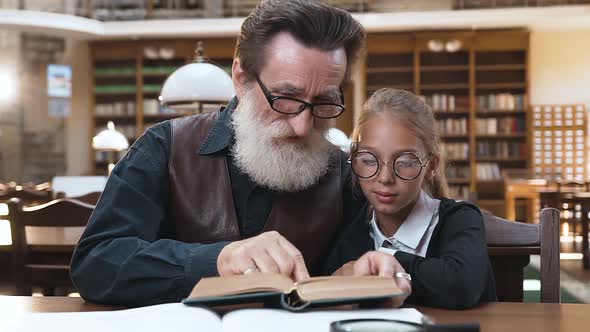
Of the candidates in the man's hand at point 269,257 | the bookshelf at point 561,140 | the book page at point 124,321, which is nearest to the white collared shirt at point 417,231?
the man's hand at point 269,257

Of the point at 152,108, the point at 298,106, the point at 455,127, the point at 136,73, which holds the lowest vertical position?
the point at 455,127

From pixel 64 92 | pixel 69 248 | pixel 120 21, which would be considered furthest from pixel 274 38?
pixel 64 92

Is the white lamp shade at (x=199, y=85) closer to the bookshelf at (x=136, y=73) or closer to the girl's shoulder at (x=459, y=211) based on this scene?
the girl's shoulder at (x=459, y=211)

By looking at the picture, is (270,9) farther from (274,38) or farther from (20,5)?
(20,5)

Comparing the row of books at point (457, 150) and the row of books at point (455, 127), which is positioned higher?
the row of books at point (455, 127)

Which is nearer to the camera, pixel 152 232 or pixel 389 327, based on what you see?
pixel 389 327

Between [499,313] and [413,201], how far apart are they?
539 millimetres

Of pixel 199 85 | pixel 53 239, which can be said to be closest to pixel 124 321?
pixel 53 239

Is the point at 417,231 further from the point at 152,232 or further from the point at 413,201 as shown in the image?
the point at 152,232

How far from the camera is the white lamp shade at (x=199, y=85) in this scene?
13.9 ft

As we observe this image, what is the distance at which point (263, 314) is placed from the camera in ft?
3.34

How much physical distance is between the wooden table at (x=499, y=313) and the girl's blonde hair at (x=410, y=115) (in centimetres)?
56

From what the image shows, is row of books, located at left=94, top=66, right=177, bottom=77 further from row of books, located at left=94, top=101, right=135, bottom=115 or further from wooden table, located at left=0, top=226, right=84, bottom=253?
wooden table, located at left=0, top=226, right=84, bottom=253

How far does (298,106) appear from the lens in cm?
146
